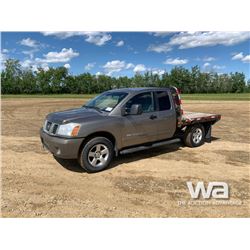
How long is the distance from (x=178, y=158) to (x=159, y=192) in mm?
2096

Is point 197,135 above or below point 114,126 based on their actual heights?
below

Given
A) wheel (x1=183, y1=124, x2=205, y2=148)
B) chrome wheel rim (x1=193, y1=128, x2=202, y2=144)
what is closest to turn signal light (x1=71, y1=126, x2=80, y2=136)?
wheel (x1=183, y1=124, x2=205, y2=148)

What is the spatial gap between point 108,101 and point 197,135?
306cm

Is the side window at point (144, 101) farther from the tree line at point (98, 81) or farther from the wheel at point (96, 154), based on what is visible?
the tree line at point (98, 81)

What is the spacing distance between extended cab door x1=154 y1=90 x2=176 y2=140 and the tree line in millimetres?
53605

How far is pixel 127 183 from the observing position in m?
5.04

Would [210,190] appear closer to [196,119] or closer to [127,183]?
[127,183]

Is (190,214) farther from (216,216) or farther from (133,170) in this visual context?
(133,170)

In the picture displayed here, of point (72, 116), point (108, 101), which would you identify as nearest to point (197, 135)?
point (108, 101)

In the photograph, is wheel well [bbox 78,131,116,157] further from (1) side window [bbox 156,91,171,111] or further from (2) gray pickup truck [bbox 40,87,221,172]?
(1) side window [bbox 156,91,171,111]

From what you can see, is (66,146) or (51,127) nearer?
(66,146)

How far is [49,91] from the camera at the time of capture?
202 feet

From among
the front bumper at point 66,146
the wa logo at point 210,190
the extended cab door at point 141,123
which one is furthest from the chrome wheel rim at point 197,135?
the front bumper at point 66,146

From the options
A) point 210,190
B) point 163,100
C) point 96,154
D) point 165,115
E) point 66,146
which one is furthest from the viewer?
point 163,100
